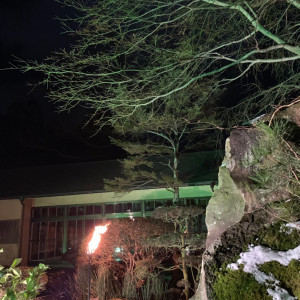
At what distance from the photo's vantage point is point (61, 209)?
14.9 meters

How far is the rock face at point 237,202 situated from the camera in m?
3.51

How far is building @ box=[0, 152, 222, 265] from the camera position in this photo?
13477mm

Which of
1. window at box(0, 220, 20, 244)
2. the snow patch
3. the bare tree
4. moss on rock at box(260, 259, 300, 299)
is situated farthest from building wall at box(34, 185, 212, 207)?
moss on rock at box(260, 259, 300, 299)

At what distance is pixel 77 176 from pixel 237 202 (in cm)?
1230

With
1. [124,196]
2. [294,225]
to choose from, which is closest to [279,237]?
[294,225]

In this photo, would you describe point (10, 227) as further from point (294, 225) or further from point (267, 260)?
point (294, 225)

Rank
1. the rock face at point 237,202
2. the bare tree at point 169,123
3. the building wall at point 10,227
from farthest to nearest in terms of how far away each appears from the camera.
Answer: the building wall at point 10,227 < the bare tree at point 169,123 < the rock face at point 237,202

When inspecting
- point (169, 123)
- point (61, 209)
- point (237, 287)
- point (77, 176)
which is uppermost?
point (77, 176)

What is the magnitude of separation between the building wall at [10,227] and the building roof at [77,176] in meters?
0.77

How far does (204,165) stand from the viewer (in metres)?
13.5

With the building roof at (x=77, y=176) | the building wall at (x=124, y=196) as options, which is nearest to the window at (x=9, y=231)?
the building wall at (x=124, y=196)

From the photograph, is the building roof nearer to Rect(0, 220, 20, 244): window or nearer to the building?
the building

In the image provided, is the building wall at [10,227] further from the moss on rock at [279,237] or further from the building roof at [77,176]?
the moss on rock at [279,237]

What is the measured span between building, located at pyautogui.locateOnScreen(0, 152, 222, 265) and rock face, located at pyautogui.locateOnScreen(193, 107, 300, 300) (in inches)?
330
